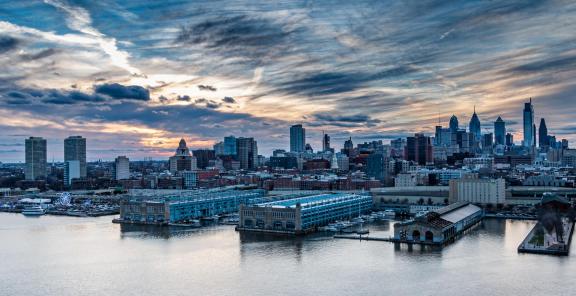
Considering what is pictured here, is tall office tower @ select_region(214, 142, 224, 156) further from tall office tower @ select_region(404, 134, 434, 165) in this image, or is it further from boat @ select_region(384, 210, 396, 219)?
boat @ select_region(384, 210, 396, 219)

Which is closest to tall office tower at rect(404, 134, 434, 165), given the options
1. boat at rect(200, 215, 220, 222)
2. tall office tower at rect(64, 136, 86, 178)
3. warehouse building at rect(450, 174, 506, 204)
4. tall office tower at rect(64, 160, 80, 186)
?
tall office tower at rect(64, 160, 80, 186)

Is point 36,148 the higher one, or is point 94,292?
point 36,148

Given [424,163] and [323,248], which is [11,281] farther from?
[424,163]

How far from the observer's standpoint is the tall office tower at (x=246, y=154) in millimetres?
63703

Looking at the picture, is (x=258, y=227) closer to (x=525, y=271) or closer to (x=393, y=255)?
(x=393, y=255)

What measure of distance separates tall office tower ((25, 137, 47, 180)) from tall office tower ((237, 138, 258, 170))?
20828mm

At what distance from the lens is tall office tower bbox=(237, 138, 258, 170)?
63703 millimetres

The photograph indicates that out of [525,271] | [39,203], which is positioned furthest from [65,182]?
[525,271]

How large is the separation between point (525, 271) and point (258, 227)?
8813 millimetres

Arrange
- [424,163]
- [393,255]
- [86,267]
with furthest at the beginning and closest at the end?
1. [424,163]
2. [393,255]
3. [86,267]

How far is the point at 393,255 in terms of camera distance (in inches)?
542

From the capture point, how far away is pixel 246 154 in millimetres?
64250

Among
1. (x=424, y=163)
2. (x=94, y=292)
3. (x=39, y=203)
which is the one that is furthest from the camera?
(x=424, y=163)

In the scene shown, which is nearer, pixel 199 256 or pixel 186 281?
pixel 186 281
